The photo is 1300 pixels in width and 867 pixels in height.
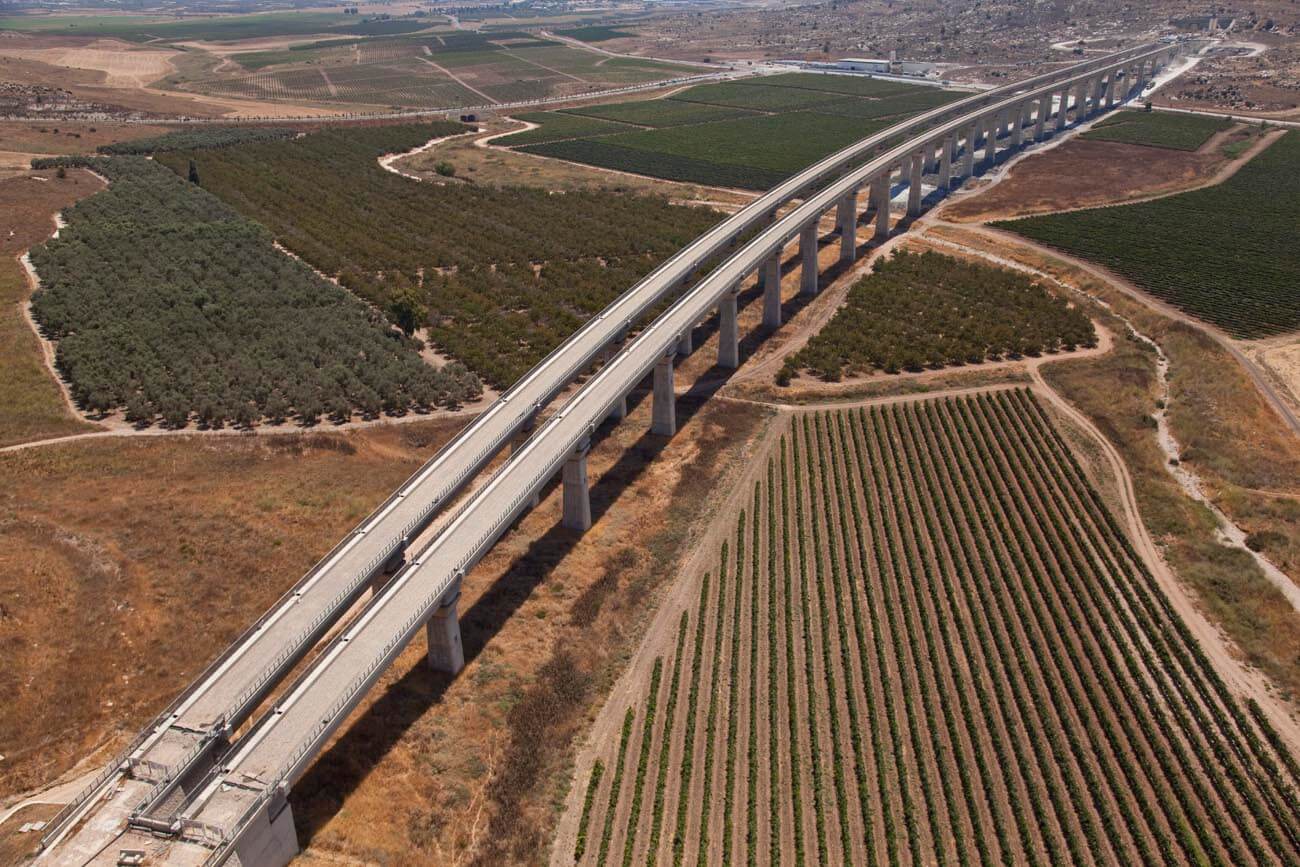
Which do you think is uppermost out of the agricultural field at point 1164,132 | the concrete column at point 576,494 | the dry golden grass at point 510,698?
the agricultural field at point 1164,132

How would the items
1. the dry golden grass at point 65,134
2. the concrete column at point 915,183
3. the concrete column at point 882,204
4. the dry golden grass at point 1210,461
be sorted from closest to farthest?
1. the dry golden grass at point 1210,461
2. the concrete column at point 882,204
3. the concrete column at point 915,183
4. the dry golden grass at point 65,134

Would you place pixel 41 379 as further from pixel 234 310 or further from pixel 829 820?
pixel 829 820

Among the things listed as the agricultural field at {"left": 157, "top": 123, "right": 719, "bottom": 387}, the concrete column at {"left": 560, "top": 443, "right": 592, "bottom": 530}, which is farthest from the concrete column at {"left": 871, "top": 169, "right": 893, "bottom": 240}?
the concrete column at {"left": 560, "top": 443, "right": 592, "bottom": 530}

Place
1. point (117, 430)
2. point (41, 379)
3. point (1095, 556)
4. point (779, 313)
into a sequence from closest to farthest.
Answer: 1. point (1095, 556)
2. point (117, 430)
3. point (41, 379)
4. point (779, 313)

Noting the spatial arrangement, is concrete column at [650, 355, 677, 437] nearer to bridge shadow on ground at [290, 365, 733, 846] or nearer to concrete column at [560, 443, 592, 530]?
bridge shadow on ground at [290, 365, 733, 846]

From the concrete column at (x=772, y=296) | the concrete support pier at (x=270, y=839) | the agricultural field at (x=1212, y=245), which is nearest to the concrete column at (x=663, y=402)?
the concrete column at (x=772, y=296)

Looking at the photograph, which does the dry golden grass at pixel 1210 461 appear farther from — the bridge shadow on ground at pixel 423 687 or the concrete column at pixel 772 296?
the bridge shadow on ground at pixel 423 687

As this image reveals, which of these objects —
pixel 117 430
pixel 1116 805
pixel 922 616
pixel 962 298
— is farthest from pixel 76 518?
pixel 962 298
